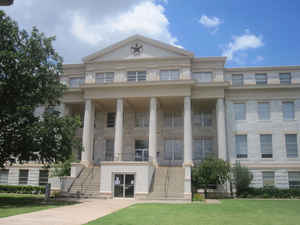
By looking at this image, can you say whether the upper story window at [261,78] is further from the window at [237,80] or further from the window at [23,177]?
the window at [23,177]

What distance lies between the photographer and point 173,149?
1447 inches

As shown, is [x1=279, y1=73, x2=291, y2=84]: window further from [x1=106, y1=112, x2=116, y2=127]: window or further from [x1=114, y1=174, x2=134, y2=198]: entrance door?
[x1=114, y1=174, x2=134, y2=198]: entrance door

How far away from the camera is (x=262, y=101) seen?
115 feet

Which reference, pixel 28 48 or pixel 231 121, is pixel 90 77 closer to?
pixel 28 48

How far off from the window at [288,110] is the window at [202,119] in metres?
8.07

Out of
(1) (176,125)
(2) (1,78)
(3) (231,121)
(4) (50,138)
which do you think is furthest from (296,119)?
(2) (1,78)

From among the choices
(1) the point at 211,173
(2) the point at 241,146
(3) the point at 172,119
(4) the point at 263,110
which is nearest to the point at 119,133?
(3) the point at 172,119

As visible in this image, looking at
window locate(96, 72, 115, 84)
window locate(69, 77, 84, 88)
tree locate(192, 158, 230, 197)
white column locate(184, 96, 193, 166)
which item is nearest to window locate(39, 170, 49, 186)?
window locate(69, 77, 84, 88)

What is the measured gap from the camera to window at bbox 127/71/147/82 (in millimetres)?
35156

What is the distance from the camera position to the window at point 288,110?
3444 cm

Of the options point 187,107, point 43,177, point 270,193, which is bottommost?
point 270,193

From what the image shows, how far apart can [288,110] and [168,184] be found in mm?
16203

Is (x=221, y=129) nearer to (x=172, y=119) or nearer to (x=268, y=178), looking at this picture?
(x=172, y=119)

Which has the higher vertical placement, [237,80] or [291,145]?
[237,80]
